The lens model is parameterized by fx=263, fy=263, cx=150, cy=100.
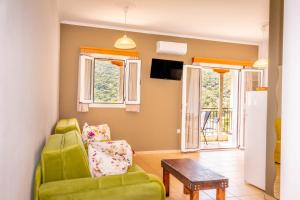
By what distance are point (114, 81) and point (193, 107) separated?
199cm

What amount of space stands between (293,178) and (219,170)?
4.16 meters

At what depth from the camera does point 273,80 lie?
3.43 meters

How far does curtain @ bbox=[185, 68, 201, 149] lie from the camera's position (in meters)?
6.30

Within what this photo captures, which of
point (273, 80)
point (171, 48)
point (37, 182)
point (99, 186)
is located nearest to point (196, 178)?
point (99, 186)

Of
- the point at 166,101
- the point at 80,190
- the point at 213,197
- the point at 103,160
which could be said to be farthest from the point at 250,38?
the point at 80,190

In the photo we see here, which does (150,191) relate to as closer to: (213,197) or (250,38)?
(213,197)

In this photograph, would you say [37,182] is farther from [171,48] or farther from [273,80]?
[171,48]

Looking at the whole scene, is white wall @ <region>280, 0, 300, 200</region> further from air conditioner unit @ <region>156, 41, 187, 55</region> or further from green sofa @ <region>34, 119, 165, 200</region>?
air conditioner unit @ <region>156, 41, 187, 55</region>

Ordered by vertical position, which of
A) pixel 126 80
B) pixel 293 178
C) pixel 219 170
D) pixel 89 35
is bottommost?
pixel 219 170

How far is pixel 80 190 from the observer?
1902 millimetres

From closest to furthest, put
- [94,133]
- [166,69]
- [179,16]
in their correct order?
[94,133] → [179,16] → [166,69]

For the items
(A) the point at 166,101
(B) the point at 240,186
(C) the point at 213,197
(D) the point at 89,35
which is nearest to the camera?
(C) the point at 213,197

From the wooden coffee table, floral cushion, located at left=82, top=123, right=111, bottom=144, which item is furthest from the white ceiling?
the wooden coffee table

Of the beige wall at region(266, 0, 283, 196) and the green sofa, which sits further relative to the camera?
the beige wall at region(266, 0, 283, 196)
